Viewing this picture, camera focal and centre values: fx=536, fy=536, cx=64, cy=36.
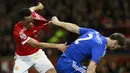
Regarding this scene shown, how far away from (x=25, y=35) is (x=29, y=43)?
0.24 m

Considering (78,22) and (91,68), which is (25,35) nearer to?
(91,68)

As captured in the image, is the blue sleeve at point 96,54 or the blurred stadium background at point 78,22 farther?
the blurred stadium background at point 78,22

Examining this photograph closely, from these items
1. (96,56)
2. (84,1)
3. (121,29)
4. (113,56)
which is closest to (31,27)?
(96,56)

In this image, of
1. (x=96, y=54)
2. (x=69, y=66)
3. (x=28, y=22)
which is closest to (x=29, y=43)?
(x=28, y=22)

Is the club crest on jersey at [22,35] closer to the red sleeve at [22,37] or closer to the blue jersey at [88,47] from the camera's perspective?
the red sleeve at [22,37]

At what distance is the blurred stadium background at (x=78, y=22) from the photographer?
1639cm

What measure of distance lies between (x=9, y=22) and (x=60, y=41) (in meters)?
2.10

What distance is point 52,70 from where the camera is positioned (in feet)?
35.9

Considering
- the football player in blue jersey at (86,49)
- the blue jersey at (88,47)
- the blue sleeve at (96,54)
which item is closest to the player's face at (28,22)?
the football player in blue jersey at (86,49)

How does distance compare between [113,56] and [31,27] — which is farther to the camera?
[113,56]

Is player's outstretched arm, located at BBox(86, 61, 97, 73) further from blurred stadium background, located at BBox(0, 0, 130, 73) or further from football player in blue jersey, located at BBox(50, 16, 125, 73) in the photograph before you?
blurred stadium background, located at BBox(0, 0, 130, 73)

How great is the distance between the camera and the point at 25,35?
10.4m

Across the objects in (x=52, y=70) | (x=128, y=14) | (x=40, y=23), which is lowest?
(x=128, y=14)

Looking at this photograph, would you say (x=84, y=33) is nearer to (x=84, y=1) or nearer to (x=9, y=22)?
(x=9, y=22)
